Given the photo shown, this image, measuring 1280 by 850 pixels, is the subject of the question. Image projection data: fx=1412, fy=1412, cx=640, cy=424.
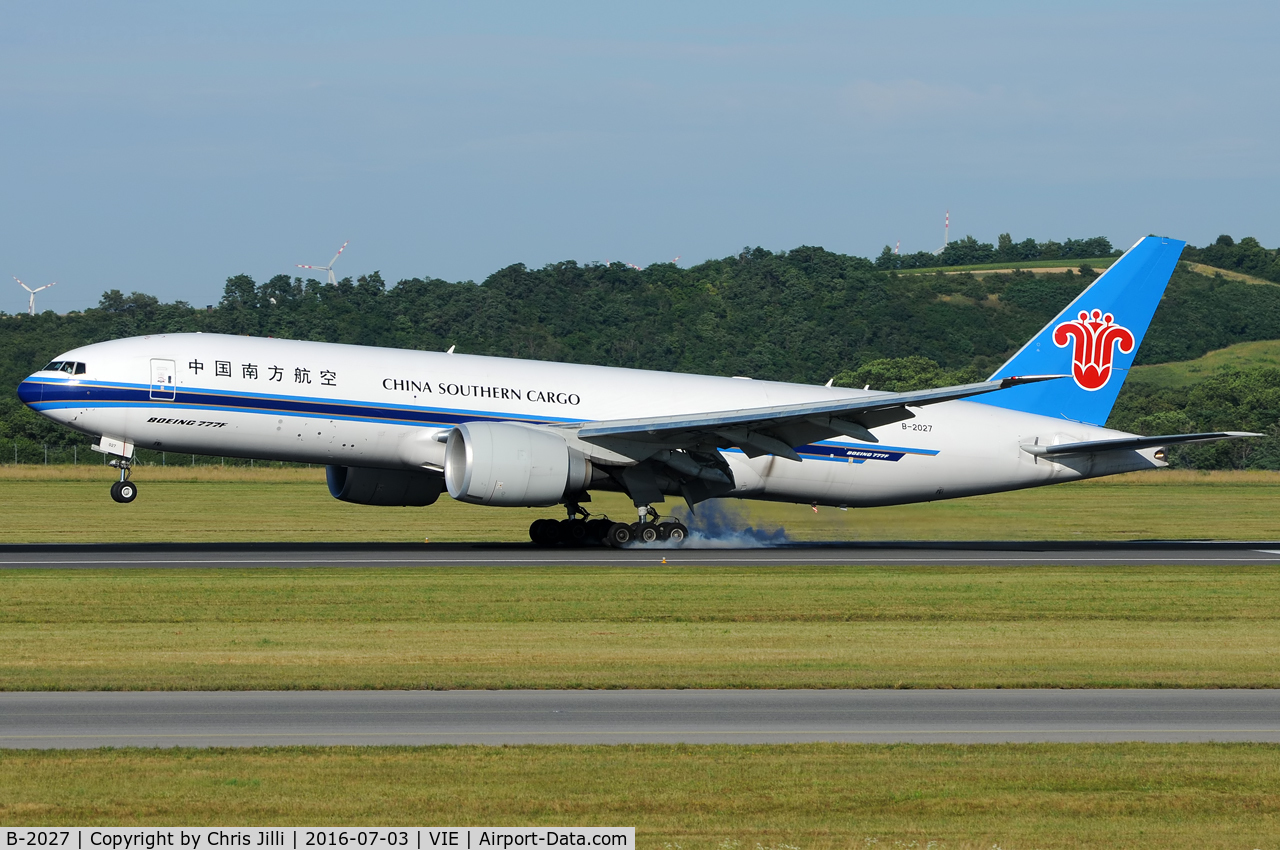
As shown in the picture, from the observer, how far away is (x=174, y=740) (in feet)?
36.4

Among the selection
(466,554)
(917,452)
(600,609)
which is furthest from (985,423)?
(600,609)

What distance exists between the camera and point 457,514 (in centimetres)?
4681

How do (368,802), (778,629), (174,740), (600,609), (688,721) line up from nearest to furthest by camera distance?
(368,802) → (174,740) → (688,721) → (778,629) → (600,609)

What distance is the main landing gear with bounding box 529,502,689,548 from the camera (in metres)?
31.1

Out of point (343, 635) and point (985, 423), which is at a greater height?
point (985, 423)

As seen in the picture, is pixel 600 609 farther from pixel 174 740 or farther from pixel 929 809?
pixel 929 809

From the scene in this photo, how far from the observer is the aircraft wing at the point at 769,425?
2903 centimetres

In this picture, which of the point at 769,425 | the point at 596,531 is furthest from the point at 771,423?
the point at 596,531

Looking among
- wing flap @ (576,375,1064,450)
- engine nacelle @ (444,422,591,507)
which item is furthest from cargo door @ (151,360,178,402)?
wing flap @ (576,375,1064,450)

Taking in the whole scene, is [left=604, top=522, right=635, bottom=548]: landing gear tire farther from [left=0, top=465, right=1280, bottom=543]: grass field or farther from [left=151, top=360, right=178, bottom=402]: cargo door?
[left=151, top=360, right=178, bottom=402]: cargo door

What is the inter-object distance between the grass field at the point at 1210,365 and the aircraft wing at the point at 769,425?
369ft

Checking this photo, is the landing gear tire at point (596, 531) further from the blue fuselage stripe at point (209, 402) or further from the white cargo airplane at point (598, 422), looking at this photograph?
the blue fuselage stripe at point (209, 402)

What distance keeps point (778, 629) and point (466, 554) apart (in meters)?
12.1
